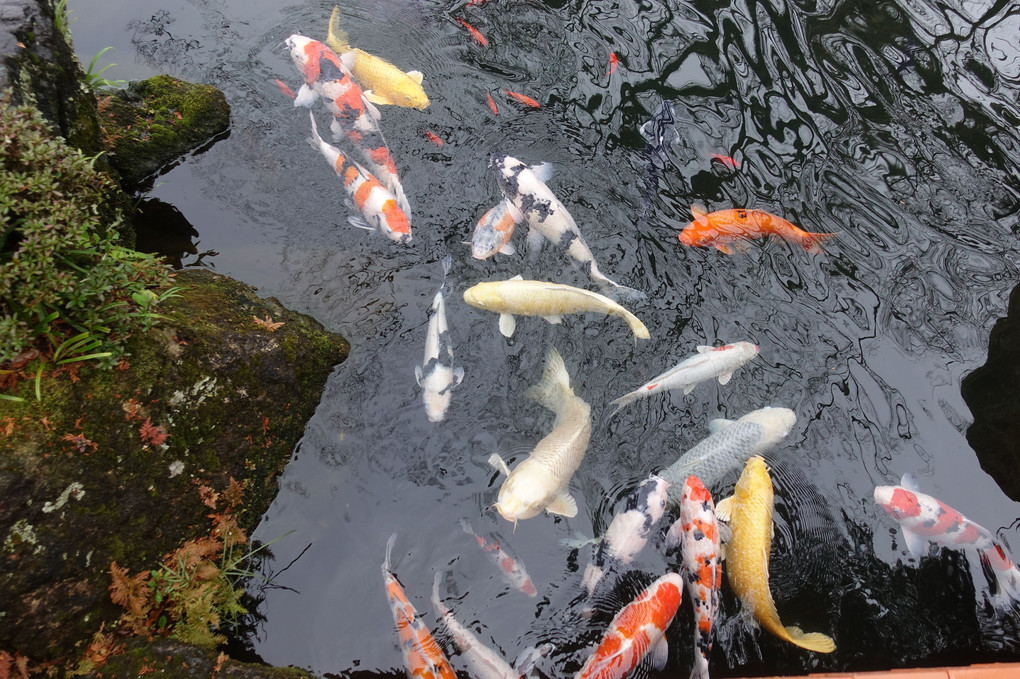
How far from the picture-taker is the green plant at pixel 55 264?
123 inches

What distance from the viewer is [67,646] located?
11.2 ft

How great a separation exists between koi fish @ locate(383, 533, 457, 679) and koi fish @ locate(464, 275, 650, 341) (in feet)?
7.43

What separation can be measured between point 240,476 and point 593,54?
5995 mm

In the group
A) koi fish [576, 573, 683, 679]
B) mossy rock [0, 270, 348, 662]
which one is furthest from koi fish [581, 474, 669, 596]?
mossy rock [0, 270, 348, 662]

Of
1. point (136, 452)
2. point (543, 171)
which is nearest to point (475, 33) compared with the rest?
point (543, 171)

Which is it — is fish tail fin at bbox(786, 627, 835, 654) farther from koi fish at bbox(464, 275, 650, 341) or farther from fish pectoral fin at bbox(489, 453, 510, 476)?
koi fish at bbox(464, 275, 650, 341)

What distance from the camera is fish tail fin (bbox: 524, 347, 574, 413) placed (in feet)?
16.4

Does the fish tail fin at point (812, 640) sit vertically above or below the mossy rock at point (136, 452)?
above

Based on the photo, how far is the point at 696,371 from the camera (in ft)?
16.4

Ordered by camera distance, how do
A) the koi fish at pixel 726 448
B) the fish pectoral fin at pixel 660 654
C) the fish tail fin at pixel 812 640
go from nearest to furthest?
the fish pectoral fin at pixel 660 654 → the fish tail fin at pixel 812 640 → the koi fish at pixel 726 448

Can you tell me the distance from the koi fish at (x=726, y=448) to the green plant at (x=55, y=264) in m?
3.82

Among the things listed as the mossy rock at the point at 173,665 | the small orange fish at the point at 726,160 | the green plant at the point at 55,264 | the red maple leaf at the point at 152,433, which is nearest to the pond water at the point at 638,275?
the small orange fish at the point at 726,160

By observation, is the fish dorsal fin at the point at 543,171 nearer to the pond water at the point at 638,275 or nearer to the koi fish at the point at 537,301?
the pond water at the point at 638,275

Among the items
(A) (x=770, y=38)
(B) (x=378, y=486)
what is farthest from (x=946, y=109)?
(B) (x=378, y=486)
